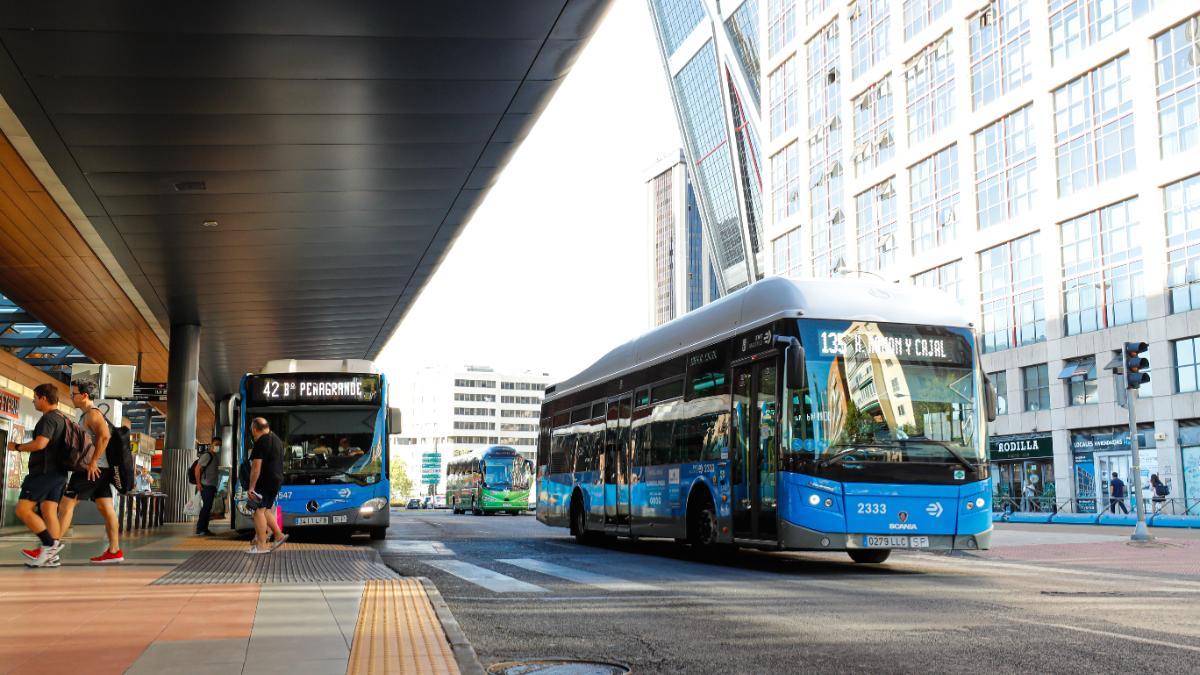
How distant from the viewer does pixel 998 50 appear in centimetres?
5141

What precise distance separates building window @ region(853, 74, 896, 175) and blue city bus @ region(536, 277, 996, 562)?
48264mm

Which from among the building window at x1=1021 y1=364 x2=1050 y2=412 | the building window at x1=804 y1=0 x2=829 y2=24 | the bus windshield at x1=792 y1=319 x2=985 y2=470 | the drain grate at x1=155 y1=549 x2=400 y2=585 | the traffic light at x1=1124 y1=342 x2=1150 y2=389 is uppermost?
the building window at x1=804 y1=0 x2=829 y2=24

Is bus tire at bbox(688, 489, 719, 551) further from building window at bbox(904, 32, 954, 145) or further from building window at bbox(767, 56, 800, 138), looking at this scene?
building window at bbox(767, 56, 800, 138)

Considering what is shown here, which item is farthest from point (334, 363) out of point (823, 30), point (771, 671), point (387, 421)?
point (823, 30)

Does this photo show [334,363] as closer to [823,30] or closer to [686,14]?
[823,30]

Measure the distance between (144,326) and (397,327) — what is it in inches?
260

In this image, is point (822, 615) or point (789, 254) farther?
point (789, 254)

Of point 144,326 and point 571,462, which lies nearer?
point 571,462

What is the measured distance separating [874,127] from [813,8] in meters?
10.9

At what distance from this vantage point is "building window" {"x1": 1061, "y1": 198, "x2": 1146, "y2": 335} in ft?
142

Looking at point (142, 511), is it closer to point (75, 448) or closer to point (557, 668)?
point (75, 448)

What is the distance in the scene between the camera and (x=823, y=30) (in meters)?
67.4

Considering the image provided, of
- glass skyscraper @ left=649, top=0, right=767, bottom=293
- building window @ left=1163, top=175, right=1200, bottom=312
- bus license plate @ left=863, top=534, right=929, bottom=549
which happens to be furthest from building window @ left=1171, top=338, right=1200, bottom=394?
glass skyscraper @ left=649, top=0, right=767, bottom=293

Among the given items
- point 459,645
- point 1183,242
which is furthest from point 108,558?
point 1183,242
